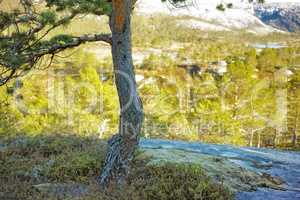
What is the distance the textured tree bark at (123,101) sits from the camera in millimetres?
7414

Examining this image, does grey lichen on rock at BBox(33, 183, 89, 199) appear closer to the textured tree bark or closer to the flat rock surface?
the textured tree bark

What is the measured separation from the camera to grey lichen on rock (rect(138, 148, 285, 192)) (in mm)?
7964

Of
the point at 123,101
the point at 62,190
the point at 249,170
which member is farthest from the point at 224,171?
the point at 62,190

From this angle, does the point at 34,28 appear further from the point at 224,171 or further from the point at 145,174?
the point at 224,171

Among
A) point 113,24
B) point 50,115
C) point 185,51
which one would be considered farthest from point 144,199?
point 185,51

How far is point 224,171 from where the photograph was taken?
8.50 metres

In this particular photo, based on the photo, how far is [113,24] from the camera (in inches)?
294

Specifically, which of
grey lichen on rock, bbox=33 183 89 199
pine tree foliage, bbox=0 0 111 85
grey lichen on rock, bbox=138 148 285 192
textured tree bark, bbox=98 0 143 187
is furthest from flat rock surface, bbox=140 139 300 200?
pine tree foliage, bbox=0 0 111 85

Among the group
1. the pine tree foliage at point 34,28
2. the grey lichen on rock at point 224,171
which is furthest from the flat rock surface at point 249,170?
the pine tree foliage at point 34,28

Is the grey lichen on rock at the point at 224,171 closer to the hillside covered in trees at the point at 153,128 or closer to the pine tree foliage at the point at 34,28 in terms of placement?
the hillside covered in trees at the point at 153,128

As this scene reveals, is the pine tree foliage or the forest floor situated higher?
the pine tree foliage

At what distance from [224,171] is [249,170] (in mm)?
717

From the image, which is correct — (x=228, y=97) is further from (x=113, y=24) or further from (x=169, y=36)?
(x=169, y=36)

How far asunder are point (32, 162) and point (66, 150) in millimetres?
874
